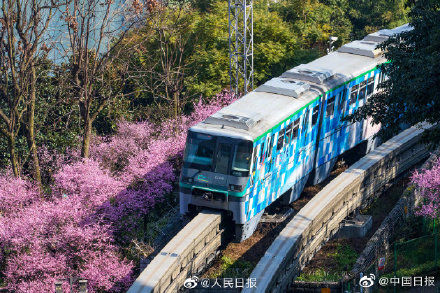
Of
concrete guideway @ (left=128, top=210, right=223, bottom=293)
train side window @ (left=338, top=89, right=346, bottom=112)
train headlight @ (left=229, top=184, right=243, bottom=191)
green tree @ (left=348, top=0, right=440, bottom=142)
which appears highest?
green tree @ (left=348, top=0, right=440, bottom=142)

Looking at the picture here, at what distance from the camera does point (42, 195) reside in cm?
2489

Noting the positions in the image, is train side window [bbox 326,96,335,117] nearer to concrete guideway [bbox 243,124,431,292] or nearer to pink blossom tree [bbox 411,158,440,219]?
concrete guideway [bbox 243,124,431,292]

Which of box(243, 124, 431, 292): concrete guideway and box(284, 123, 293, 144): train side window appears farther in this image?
box(284, 123, 293, 144): train side window

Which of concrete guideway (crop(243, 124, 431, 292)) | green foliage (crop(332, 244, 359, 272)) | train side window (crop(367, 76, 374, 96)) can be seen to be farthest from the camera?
train side window (crop(367, 76, 374, 96))

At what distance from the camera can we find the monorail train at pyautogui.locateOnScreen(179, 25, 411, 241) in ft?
65.7

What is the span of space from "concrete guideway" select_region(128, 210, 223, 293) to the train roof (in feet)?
8.93

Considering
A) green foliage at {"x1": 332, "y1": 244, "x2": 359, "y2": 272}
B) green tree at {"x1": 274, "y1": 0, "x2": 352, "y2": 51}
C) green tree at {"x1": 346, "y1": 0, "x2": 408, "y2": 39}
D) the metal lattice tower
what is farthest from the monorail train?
green tree at {"x1": 346, "y1": 0, "x2": 408, "y2": 39}

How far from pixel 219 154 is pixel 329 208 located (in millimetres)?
4228

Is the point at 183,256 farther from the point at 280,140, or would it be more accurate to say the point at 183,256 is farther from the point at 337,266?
the point at 280,140

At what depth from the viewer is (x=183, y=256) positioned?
1858cm

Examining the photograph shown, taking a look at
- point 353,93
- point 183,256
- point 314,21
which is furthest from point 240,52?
point 314,21

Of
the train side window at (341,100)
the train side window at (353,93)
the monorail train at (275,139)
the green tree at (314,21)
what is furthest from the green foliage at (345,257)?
the green tree at (314,21)

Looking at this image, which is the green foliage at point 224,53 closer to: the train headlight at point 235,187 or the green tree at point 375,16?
the green tree at point 375,16

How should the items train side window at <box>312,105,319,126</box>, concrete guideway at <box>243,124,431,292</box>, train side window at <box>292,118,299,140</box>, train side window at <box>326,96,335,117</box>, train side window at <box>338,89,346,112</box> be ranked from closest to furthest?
1. concrete guideway at <box>243,124,431,292</box>
2. train side window at <box>292,118,299,140</box>
3. train side window at <box>312,105,319,126</box>
4. train side window at <box>326,96,335,117</box>
5. train side window at <box>338,89,346,112</box>
